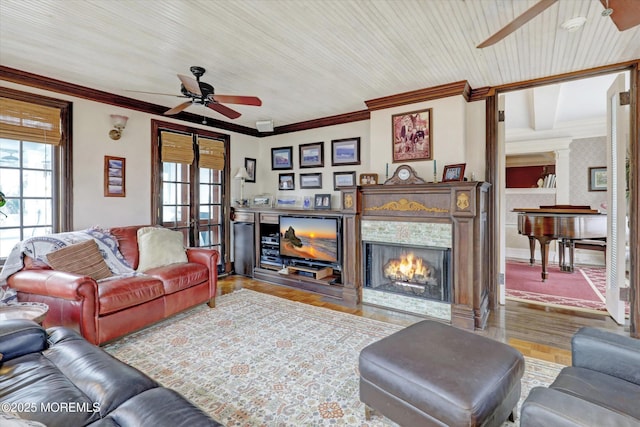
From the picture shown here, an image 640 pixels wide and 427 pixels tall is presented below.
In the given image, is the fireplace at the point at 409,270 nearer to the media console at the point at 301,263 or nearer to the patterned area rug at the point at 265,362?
the media console at the point at 301,263

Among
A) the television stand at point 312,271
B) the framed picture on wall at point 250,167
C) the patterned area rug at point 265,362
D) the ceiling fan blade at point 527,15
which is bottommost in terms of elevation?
the patterned area rug at point 265,362

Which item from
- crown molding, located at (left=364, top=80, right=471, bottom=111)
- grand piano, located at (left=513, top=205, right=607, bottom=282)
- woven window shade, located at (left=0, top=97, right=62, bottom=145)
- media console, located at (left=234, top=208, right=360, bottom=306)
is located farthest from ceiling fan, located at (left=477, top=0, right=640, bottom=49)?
woven window shade, located at (left=0, top=97, right=62, bottom=145)

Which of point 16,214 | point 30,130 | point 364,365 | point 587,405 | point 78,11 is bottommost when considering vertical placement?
point 364,365

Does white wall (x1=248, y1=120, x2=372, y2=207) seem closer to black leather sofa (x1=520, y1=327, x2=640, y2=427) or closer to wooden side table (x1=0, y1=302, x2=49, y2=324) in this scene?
black leather sofa (x1=520, y1=327, x2=640, y2=427)

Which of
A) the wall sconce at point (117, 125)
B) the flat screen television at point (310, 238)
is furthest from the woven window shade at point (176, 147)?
the flat screen television at point (310, 238)

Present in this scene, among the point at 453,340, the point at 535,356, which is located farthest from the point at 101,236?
the point at 535,356

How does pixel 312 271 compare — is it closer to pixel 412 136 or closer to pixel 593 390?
pixel 412 136

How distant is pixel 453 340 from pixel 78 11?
323 centimetres

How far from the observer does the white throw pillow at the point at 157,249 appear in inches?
139

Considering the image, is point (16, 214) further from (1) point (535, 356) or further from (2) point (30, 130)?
(1) point (535, 356)

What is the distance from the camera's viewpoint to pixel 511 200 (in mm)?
6988

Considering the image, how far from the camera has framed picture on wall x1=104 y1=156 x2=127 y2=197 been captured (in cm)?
380

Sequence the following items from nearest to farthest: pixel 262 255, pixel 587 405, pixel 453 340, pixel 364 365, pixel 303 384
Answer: pixel 587 405 < pixel 364 365 < pixel 453 340 < pixel 303 384 < pixel 262 255

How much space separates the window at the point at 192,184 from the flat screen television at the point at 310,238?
46.4 inches
